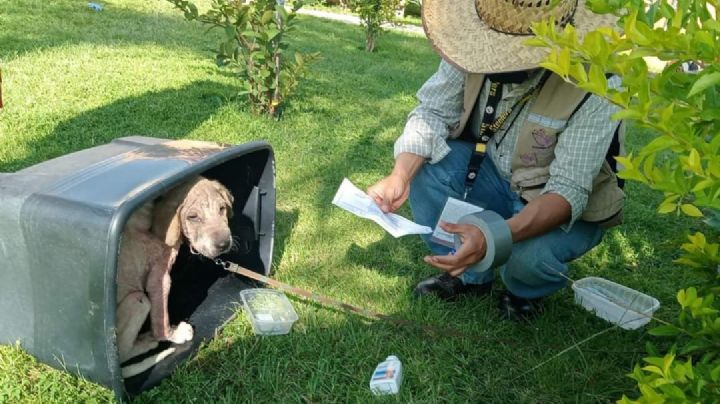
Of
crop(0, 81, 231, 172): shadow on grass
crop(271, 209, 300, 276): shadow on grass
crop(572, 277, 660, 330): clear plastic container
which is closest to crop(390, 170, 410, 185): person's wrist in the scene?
crop(271, 209, 300, 276): shadow on grass

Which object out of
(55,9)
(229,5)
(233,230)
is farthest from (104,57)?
(233,230)

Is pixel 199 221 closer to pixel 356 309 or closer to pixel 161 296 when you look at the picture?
pixel 161 296

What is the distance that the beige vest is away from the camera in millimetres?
2309

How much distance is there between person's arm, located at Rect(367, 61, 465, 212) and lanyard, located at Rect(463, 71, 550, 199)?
135mm

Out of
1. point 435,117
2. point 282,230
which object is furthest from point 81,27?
point 435,117

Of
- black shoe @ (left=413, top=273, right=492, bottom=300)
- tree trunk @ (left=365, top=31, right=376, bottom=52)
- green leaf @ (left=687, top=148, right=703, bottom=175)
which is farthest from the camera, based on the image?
tree trunk @ (left=365, top=31, right=376, bottom=52)

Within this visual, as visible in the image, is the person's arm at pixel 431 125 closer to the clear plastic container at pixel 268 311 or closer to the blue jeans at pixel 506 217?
the blue jeans at pixel 506 217

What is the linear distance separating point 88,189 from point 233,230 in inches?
37.6

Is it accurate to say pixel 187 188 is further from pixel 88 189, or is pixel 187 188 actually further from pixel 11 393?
pixel 11 393

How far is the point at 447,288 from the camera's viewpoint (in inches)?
110

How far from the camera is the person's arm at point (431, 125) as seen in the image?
2.58 metres

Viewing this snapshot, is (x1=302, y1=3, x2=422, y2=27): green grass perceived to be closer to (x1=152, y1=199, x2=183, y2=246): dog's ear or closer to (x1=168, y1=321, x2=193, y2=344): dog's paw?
(x1=152, y1=199, x2=183, y2=246): dog's ear

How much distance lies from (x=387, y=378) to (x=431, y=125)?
1099mm

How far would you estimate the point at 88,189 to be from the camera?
6.27ft
